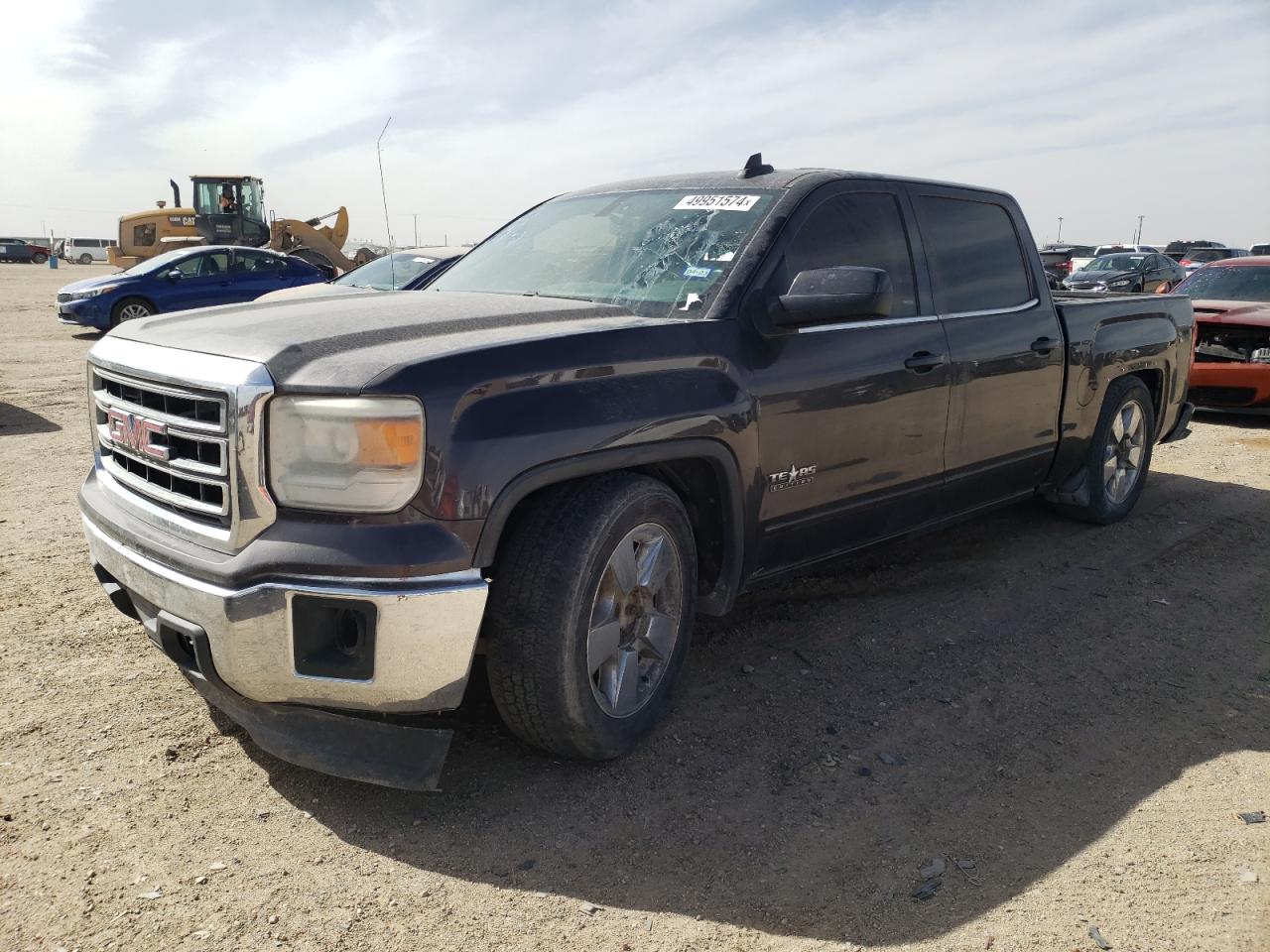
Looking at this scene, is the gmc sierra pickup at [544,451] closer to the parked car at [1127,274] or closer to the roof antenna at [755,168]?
the roof antenna at [755,168]

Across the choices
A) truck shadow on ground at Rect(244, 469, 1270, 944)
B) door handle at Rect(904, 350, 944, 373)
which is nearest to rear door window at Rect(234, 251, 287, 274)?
truck shadow on ground at Rect(244, 469, 1270, 944)

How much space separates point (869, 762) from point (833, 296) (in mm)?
1499

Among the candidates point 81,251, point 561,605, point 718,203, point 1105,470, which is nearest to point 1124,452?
point 1105,470

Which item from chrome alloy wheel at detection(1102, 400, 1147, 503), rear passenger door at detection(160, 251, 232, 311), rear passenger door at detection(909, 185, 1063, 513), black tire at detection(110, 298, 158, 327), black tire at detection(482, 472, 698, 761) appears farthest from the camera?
rear passenger door at detection(160, 251, 232, 311)

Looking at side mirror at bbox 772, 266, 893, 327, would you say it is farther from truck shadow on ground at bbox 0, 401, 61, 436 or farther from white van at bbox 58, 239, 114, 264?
white van at bbox 58, 239, 114, 264

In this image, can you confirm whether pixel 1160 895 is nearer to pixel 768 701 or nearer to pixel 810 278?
pixel 768 701

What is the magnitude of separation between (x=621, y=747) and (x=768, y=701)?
27.6 inches

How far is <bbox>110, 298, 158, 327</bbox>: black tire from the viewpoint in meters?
15.8

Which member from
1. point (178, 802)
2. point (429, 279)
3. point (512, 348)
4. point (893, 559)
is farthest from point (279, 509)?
point (893, 559)

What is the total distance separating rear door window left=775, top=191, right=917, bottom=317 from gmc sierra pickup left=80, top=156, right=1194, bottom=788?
1 cm

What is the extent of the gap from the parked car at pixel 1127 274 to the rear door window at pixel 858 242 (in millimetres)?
16085

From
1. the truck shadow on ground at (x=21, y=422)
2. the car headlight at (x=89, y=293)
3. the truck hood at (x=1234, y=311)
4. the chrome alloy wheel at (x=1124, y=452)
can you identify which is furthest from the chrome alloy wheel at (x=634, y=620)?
the car headlight at (x=89, y=293)

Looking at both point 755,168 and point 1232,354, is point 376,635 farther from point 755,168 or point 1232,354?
point 1232,354

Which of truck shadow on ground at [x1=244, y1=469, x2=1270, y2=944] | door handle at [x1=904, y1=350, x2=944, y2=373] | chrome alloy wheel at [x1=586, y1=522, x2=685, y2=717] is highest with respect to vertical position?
door handle at [x1=904, y1=350, x2=944, y2=373]
